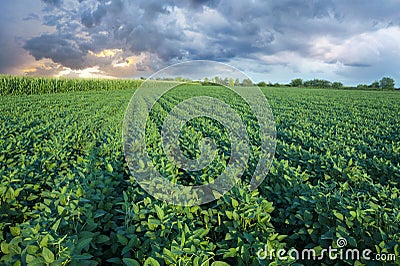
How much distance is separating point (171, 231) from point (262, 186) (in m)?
2.14

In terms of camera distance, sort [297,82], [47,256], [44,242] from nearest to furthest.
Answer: [47,256] → [44,242] → [297,82]

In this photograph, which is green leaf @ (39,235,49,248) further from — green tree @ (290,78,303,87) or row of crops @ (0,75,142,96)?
Result: green tree @ (290,78,303,87)

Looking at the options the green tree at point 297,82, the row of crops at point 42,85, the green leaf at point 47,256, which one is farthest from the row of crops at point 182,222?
the green tree at point 297,82

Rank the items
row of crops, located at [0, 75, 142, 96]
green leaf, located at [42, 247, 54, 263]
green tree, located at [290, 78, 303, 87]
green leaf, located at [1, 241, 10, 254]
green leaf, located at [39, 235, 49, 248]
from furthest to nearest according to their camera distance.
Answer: green tree, located at [290, 78, 303, 87], row of crops, located at [0, 75, 142, 96], green leaf, located at [1, 241, 10, 254], green leaf, located at [39, 235, 49, 248], green leaf, located at [42, 247, 54, 263]

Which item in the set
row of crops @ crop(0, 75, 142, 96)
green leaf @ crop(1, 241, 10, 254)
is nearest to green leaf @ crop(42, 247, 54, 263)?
green leaf @ crop(1, 241, 10, 254)

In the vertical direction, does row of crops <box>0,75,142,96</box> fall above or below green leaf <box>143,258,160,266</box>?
above

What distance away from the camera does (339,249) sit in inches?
93.8

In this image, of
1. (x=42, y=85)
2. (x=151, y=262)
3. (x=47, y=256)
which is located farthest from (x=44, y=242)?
(x=42, y=85)

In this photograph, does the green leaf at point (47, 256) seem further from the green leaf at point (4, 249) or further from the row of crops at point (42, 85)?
the row of crops at point (42, 85)

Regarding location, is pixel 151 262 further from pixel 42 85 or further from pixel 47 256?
pixel 42 85

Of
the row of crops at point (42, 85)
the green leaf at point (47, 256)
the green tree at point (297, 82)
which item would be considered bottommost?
the green leaf at point (47, 256)

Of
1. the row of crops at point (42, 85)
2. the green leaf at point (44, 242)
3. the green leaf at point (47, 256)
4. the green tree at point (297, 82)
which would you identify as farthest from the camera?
the green tree at point (297, 82)

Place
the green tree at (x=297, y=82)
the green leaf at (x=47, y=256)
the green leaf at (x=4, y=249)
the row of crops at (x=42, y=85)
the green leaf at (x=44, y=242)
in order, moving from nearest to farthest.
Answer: the green leaf at (x=47, y=256), the green leaf at (x=44, y=242), the green leaf at (x=4, y=249), the row of crops at (x=42, y=85), the green tree at (x=297, y=82)

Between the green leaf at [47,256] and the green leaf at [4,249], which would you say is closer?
the green leaf at [47,256]
